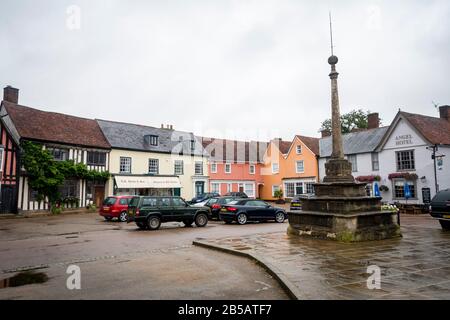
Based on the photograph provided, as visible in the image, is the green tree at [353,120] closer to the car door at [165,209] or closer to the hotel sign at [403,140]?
the hotel sign at [403,140]

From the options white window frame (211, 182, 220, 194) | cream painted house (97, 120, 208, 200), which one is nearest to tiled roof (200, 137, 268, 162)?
cream painted house (97, 120, 208, 200)

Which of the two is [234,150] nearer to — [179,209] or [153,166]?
[153,166]

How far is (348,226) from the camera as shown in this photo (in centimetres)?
1010

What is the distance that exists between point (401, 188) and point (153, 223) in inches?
948

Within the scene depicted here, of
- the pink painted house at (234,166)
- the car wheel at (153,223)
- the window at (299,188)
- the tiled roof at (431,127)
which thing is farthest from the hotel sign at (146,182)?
the tiled roof at (431,127)

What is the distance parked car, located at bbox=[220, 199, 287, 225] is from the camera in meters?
18.0

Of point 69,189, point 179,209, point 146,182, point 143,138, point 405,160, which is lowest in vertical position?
point 179,209

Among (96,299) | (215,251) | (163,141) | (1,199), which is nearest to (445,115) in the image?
(163,141)

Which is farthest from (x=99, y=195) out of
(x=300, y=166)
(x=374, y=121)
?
(x=374, y=121)

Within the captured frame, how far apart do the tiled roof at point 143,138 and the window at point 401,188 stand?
21.3 m

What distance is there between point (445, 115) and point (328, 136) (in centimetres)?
1263

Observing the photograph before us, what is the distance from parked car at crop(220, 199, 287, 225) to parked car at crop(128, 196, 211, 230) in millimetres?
1742

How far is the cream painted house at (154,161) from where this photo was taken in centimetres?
3183
